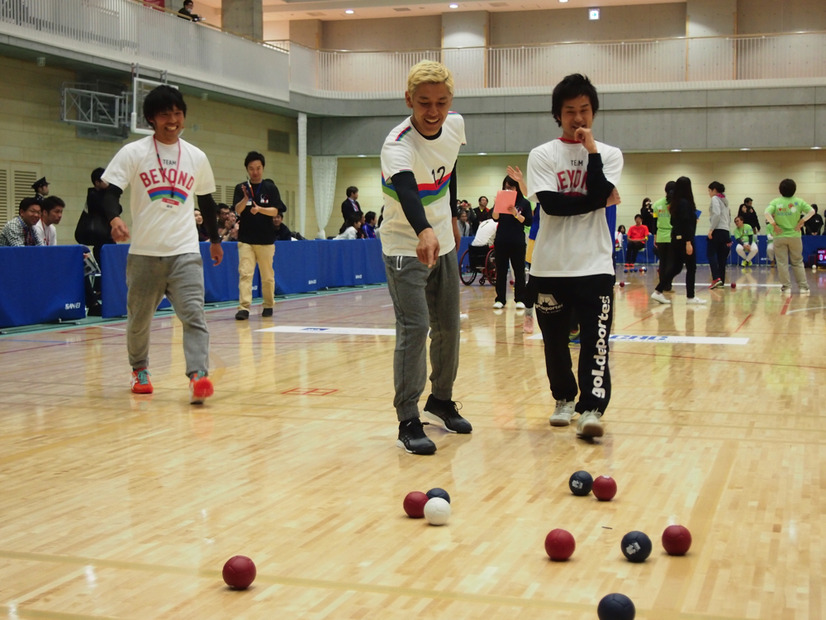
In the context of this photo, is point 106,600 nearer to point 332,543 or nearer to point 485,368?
point 332,543

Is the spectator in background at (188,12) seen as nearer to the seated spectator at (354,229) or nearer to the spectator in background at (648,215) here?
the seated spectator at (354,229)

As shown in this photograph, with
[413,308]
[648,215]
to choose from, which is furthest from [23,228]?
[648,215]

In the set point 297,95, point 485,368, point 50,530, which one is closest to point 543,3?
point 297,95

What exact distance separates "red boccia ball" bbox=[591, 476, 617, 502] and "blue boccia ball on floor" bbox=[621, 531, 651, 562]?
25.7 inches

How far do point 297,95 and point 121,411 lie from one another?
22.9 meters

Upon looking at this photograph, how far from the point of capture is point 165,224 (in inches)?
237

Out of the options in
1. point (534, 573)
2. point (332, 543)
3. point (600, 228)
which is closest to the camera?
point (534, 573)

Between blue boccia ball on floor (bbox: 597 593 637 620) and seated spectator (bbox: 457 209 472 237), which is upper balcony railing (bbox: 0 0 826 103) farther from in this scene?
blue boccia ball on floor (bbox: 597 593 637 620)

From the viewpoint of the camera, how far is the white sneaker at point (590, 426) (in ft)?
15.8

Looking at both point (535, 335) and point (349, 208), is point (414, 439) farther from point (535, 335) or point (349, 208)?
point (349, 208)

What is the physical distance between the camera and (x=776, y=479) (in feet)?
13.3

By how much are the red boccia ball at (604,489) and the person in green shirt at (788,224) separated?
39.7 ft

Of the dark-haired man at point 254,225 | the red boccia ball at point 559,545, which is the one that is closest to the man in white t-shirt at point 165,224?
the red boccia ball at point 559,545

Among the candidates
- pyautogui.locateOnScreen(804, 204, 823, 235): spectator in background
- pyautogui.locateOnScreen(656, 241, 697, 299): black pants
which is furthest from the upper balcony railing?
pyautogui.locateOnScreen(656, 241, 697, 299): black pants
